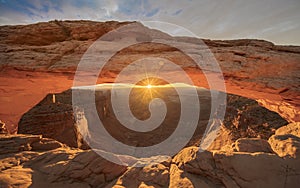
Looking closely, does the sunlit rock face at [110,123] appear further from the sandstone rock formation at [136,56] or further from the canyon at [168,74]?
the sandstone rock formation at [136,56]

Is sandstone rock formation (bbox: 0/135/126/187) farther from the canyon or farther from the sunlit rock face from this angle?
the sunlit rock face

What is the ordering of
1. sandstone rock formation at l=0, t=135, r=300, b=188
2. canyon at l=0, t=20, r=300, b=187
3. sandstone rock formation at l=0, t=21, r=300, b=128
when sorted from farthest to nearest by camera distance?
sandstone rock formation at l=0, t=21, r=300, b=128, canyon at l=0, t=20, r=300, b=187, sandstone rock formation at l=0, t=135, r=300, b=188

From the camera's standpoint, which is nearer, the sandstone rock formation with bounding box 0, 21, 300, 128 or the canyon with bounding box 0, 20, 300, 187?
Answer: the canyon with bounding box 0, 20, 300, 187

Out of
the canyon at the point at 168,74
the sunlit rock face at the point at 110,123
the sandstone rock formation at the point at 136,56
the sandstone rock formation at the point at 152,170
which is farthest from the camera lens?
the sunlit rock face at the point at 110,123

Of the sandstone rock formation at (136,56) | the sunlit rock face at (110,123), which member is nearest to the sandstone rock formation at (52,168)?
the sandstone rock formation at (136,56)

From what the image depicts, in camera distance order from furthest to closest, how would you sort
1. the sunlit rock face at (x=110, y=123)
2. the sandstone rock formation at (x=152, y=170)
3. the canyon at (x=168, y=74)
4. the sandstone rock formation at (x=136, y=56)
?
1. the sunlit rock face at (x=110, y=123)
2. the sandstone rock formation at (x=136, y=56)
3. the canyon at (x=168, y=74)
4. the sandstone rock formation at (x=152, y=170)

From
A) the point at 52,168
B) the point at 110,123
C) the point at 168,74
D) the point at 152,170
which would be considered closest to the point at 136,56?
the point at 168,74

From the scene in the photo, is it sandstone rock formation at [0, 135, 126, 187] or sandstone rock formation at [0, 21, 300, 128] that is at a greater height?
sandstone rock formation at [0, 21, 300, 128]

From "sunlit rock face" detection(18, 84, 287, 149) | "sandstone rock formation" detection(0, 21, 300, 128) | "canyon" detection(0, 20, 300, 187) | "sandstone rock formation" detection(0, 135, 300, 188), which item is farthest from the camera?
"sunlit rock face" detection(18, 84, 287, 149)

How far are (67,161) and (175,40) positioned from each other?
636 centimetres

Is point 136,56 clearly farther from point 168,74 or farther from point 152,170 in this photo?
point 152,170

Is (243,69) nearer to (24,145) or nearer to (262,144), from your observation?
(262,144)

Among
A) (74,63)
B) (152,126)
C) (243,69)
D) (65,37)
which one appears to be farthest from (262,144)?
(152,126)

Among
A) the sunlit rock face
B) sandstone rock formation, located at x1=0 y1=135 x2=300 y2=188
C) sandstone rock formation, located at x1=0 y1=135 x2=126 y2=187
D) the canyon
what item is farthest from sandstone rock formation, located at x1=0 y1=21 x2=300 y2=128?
the sunlit rock face
